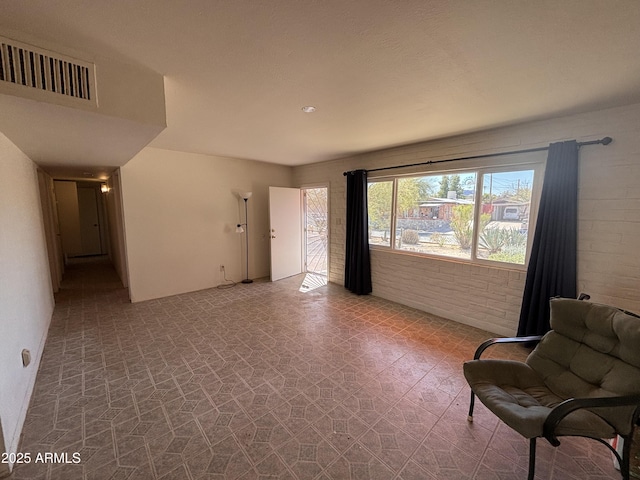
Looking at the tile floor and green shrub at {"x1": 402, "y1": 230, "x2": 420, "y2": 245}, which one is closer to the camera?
the tile floor

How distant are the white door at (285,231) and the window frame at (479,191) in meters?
2.03

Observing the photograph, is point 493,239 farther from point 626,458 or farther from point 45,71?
point 45,71

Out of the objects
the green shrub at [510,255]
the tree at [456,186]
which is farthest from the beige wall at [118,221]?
the green shrub at [510,255]

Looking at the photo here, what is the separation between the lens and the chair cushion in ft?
4.29

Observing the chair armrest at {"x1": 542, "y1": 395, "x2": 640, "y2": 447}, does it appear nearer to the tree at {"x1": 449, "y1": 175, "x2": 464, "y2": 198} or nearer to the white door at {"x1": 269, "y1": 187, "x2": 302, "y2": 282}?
the tree at {"x1": 449, "y1": 175, "x2": 464, "y2": 198}

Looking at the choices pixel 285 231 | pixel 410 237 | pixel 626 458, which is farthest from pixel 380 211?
pixel 626 458

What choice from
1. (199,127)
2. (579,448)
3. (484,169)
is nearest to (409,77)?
(484,169)

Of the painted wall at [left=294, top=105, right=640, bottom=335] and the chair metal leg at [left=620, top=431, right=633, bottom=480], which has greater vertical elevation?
the painted wall at [left=294, top=105, right=640, bottom=335]

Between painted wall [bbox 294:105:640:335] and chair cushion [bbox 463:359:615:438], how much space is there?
1.40 m

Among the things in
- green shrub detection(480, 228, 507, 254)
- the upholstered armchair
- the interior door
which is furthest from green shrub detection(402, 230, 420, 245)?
the interior door

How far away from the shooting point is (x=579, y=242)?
2.54 m

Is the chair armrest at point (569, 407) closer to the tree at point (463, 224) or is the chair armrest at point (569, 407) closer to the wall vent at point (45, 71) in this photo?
the tree at point (463, 224)

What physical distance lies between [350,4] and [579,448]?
9.41ft

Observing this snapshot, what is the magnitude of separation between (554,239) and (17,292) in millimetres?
4890
